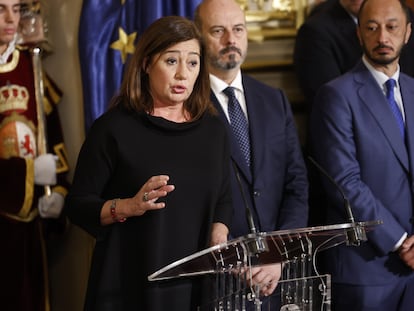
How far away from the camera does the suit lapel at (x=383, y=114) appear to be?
3.61m

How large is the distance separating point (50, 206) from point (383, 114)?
1.39m

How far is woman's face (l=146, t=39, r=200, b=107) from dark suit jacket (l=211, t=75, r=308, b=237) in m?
0.48

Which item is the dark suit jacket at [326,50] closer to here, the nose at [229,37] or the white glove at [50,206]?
the nose at [229,37]

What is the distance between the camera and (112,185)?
2.84 m

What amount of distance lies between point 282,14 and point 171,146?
1.90 meters

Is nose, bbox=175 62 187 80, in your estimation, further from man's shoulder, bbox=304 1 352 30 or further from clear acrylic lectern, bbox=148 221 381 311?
man's shoulder, bbox=304 1 352 30

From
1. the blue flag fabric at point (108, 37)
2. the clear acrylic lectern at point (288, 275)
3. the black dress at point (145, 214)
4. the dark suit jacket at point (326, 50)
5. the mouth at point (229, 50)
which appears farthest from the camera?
the dark suit jacket at point (326, 50)

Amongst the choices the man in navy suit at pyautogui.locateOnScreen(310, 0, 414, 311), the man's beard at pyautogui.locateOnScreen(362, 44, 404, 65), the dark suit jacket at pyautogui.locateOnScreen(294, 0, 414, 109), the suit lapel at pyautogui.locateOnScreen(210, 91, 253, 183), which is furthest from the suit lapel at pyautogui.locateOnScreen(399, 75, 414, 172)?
the suit lapel at pyautogui.locateOnScreen(210, 91, 253, 183)

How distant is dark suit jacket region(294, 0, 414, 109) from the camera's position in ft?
13.7

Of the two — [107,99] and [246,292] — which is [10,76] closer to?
[107,99]

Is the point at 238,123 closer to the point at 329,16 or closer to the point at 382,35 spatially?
the point at 382,35

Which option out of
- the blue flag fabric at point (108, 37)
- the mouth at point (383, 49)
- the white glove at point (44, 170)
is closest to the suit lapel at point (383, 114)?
the mouth at point (383, 49)

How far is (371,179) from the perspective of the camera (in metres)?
3.60

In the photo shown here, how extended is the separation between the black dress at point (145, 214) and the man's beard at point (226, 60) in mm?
617
